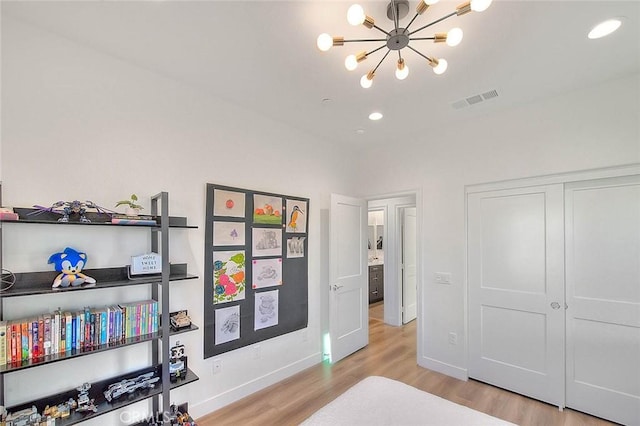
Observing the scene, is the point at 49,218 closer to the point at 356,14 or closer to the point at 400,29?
the point at 356,14

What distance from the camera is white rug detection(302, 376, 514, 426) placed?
1.53 m

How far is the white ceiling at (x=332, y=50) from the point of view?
1.67 metres

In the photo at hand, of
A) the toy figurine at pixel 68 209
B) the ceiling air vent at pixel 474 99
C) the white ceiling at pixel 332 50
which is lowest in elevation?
the toy figurine at pixel 68 209

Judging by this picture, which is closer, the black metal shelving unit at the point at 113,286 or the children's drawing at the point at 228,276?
the black metal shelving unit at the point at 113,286

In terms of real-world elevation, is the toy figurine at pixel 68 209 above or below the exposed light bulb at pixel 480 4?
below

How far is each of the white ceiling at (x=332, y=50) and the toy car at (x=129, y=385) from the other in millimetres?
2231

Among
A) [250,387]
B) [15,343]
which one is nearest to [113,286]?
[15,343]

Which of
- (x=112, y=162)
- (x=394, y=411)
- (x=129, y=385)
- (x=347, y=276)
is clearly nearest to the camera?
(x=394, y=411)

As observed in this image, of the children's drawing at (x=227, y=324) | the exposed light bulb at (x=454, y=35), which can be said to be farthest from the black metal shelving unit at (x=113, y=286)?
the exposed light bulb at (x=454, y=35)

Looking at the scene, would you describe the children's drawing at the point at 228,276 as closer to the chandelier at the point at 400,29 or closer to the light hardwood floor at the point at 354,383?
the light hardwood floor at the point at 354,383

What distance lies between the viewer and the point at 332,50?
202 centimetres

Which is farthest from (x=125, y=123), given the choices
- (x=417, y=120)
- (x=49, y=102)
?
(x=417, y=120)

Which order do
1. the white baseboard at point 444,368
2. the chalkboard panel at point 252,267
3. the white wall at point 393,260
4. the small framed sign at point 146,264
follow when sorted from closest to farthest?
the small framed sign at point 146,264 < the chalkboard panel at point 252,267 < the white baseboard at point 444,368 < the white wall at point 393,260

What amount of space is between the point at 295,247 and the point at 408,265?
8.41ft
